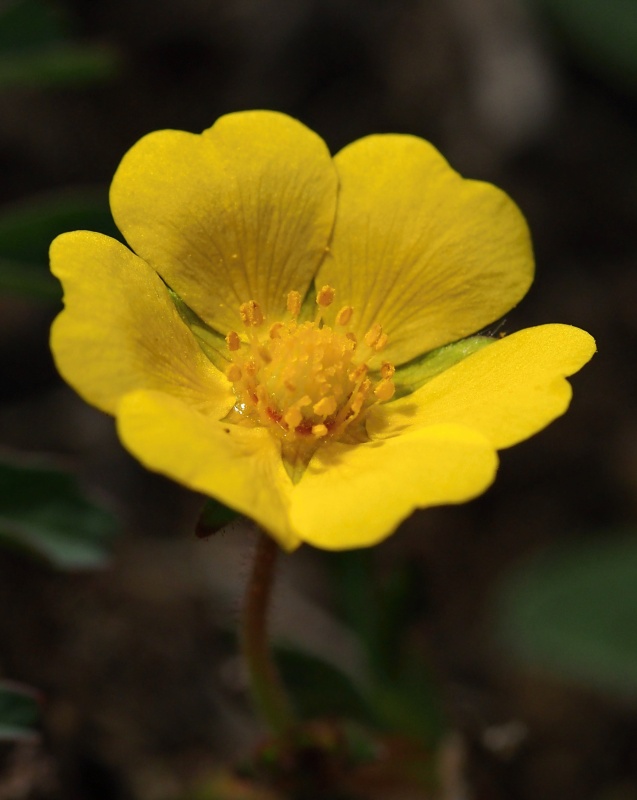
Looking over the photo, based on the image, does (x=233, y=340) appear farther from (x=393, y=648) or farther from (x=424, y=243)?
(x=393, y=648)

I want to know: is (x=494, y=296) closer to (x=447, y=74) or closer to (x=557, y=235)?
(x=557, y=235)

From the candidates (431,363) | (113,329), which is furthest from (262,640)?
(113,329)

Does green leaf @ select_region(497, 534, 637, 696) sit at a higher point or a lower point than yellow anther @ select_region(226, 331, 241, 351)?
lower

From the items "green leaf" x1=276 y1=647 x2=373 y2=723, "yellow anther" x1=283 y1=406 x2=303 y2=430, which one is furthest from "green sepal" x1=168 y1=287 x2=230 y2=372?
"green leaf" x1=276 y1=647 x2=373 y2=723

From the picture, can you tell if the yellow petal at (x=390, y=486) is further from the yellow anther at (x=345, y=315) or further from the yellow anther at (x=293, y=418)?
the yellow anther at (x=345, y=315)

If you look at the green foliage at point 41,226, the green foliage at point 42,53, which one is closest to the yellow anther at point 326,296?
the green foliage at point 41,226

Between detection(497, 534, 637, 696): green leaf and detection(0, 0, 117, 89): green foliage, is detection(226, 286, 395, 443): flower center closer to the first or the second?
detection(0, 0, 117, 89): green foliage

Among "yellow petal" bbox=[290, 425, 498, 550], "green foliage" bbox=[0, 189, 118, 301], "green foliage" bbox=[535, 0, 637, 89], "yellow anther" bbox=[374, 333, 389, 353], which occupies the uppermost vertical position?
"green foliage" bbox=[535, 0, 637, 89]
